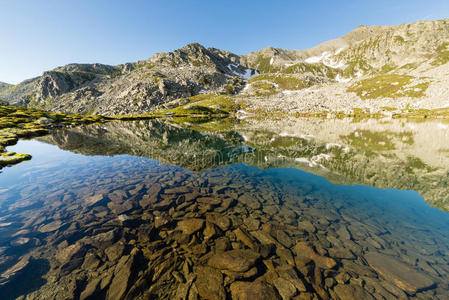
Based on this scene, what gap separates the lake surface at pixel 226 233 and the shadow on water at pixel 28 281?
0.05m

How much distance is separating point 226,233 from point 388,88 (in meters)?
198

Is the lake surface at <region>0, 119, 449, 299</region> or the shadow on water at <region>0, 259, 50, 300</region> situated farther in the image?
the lake surface at <region>0, 119, 449, 299</region>

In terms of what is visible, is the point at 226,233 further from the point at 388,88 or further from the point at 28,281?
the point at 388,88

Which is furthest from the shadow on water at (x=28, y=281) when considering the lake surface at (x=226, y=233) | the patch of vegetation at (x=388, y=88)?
the patch of vegetation at (x=388, y=88)

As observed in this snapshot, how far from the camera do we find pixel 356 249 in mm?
10242

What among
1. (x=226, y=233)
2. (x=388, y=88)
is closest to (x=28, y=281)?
(x=226, y=233)

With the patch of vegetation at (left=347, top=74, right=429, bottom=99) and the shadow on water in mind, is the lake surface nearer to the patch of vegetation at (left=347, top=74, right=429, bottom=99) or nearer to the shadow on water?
the shadow on water

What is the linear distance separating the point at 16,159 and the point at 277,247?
4226 cm

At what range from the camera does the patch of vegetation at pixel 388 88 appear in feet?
411

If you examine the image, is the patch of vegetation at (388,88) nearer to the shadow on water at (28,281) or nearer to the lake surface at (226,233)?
the lake surface at (226,233)

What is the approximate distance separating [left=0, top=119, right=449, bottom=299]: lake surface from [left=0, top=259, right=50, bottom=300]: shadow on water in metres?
0.05

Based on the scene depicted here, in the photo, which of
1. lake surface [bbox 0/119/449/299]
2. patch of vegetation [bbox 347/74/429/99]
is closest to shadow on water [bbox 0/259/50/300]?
lake surface [bbox 0/119/449/299]

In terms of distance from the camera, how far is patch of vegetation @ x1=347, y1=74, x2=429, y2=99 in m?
125

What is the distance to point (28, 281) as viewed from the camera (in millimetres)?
7879
